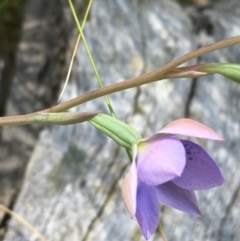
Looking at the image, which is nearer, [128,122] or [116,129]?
[116,129]

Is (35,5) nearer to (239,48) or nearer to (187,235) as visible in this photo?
(239,48)

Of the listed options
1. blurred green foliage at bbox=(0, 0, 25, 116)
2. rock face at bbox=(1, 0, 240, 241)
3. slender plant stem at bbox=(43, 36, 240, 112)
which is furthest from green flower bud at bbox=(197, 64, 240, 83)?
blurred green foliage at bbox=(0, 0, 25, 116)

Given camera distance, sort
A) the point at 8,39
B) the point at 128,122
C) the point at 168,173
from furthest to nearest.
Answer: the point at 8,39 < the point at 128,122 < the point at 168,173

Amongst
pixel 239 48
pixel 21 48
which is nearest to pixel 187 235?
pixel 239 48

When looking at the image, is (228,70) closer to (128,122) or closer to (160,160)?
(160,160)

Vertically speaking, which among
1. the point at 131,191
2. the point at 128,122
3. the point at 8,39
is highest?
the point at 131,191

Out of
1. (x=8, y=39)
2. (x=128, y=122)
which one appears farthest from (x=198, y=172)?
(x=8, y=39)

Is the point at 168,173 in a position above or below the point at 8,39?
above
